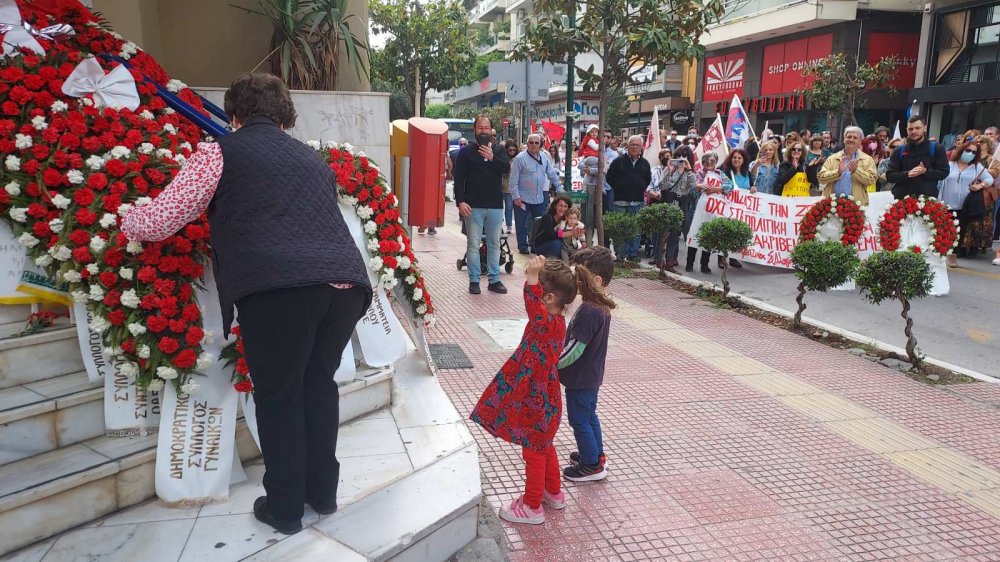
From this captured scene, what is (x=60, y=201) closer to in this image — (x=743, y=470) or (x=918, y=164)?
(x=743, y=470)

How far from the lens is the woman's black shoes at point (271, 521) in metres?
2.94

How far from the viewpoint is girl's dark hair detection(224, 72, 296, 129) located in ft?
9.10

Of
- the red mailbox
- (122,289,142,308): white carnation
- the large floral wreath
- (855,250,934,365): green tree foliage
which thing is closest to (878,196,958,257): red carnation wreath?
(855,250,934,365): green tree foliage

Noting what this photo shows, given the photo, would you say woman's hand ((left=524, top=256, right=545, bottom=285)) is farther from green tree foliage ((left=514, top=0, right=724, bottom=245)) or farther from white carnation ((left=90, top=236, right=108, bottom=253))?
green tree foliage ((left=514, top=0, right=724, bottom=245))

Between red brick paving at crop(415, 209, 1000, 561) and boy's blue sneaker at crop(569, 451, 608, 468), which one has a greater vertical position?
boy's blue sneaker at crop(569, 451, 608, 468)

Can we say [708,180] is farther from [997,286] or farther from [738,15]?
[738,15]

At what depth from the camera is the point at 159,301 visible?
3107 millimetres

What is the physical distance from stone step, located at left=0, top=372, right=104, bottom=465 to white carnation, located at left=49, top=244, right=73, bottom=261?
0.60m

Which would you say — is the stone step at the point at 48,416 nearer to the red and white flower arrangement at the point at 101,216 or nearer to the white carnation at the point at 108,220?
the red and white flower arrangement at the point at 101,216

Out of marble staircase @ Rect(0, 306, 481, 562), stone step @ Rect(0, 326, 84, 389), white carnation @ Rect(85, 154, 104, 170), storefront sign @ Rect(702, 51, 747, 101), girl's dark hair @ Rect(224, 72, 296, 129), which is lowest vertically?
marble staircase @ Rect(0, 306, 481, 562)

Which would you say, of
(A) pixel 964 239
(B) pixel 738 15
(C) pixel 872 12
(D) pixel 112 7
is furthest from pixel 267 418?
(B) pixel 738 15

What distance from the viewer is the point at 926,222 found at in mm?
8867

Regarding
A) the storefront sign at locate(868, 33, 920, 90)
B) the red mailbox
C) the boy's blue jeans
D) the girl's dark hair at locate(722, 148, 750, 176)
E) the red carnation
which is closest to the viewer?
the red carnation

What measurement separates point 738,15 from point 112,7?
2878cm
